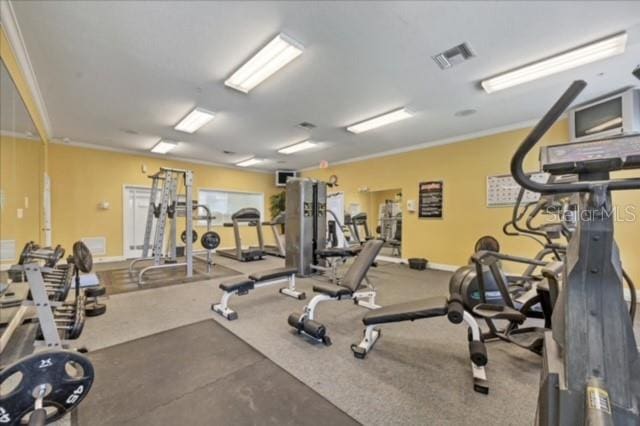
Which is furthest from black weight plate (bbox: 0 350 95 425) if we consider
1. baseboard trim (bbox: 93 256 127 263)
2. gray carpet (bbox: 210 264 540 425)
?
baseboard trim (bbox: 93 256 127 263)

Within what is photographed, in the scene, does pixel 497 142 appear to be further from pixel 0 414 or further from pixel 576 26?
pixel 0 414

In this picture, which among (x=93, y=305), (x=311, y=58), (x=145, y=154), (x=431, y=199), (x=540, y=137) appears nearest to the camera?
(x=540, y=137)

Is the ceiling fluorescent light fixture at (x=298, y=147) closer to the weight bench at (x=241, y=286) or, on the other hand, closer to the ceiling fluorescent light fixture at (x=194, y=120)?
the ceiling fluorescent light fixture at (x=194, y=120)

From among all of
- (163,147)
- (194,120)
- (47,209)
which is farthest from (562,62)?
(47,209)

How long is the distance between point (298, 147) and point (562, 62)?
480 cm

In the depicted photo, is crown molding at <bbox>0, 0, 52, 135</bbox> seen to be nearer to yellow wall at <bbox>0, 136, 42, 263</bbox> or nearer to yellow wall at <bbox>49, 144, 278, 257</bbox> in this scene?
yellow wall at <bbox>0, 136, 42, 263</bbox>

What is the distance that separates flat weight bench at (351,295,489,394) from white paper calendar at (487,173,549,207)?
12.0 ft

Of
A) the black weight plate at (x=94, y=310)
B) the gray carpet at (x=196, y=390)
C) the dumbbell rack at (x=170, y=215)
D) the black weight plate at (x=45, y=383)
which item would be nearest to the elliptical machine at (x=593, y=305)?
the gray carpet at (x=196, y=390)

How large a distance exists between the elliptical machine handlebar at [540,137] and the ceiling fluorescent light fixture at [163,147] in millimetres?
6630

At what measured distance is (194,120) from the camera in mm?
4645

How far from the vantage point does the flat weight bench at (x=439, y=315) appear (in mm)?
1895

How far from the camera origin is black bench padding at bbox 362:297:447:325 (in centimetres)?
203

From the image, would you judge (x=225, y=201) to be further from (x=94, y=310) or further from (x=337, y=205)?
(x=94, y=310)

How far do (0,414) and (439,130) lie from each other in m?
6.01
